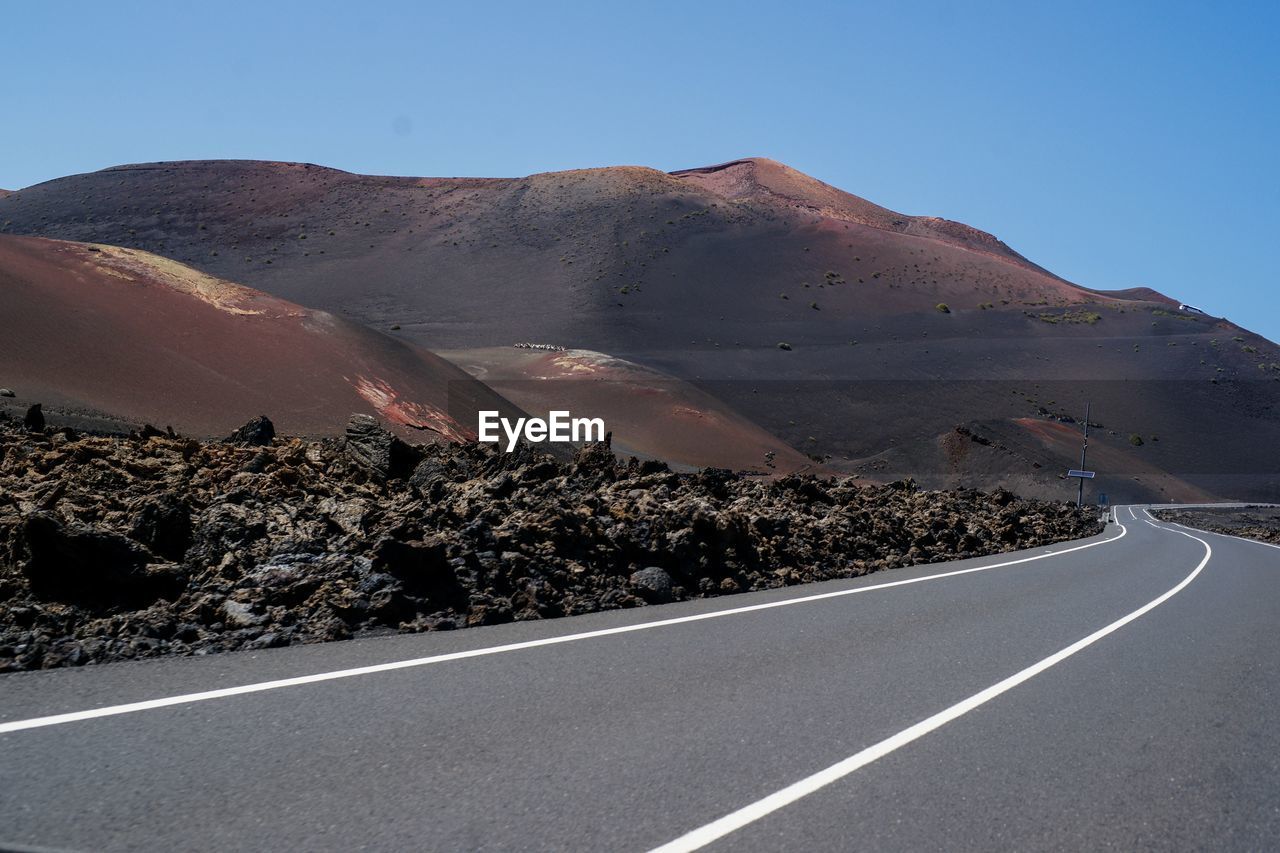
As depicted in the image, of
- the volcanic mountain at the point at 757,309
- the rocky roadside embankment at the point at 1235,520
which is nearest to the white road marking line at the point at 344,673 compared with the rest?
the rocky roadside embankment at the point at 1235,520

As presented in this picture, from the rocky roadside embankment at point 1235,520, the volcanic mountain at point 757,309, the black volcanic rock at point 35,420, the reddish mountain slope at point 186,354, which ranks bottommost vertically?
the rocky roadside embankment at point 1235,520

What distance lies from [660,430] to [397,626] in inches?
2530

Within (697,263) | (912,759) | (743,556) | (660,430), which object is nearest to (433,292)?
(697,263)

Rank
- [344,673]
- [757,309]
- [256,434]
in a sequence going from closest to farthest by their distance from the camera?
[344,673], [256,434], [757,309]

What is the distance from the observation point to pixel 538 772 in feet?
16.4

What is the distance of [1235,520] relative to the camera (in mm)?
66062

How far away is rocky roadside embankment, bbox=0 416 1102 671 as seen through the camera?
27.4ft

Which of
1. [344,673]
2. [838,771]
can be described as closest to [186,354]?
[344,673]

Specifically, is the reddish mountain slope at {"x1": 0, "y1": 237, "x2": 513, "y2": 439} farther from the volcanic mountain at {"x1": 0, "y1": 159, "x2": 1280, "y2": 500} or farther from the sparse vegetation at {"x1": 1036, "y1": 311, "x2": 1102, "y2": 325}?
the sparse vegetation at {"x1": 1036, "y1": 311, "x2": 1102, "y2": 325}

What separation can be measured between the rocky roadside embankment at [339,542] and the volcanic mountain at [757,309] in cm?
5733

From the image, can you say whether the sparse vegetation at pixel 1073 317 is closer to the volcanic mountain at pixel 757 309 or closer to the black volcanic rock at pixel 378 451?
the volcanic mountain at pixel 757 309

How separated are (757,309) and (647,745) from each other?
109202 mm

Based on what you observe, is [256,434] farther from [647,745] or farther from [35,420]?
[647,745]

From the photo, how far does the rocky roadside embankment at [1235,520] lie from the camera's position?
47.3 metres
